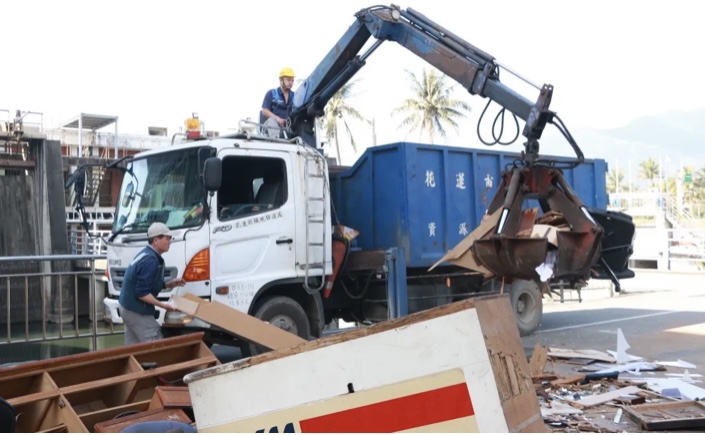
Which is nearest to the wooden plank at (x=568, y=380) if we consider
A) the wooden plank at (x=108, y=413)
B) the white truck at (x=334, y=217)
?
the white truck at (x=334, y=217)

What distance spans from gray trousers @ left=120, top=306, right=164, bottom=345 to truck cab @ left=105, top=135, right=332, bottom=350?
343 mm

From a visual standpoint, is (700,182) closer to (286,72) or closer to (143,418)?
(286,72)

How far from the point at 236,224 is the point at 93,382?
2515 millimetres

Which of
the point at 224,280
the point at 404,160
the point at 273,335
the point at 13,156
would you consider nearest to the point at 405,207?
the point at 404,160

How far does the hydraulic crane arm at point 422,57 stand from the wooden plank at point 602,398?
7.82ft

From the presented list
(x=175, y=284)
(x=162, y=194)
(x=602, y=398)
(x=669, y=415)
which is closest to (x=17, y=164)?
(x=162, y=194)

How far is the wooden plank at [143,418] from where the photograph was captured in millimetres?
4043

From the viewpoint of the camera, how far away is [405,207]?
8.34m

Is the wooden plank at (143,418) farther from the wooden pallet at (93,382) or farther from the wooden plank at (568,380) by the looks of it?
the wooden plank at (568,380)

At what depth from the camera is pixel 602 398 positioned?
6008 mm

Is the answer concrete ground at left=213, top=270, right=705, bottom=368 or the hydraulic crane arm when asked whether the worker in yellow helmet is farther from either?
concrete ground at left=213, top=270, right=705, bottom=368

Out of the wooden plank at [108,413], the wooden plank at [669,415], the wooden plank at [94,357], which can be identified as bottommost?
the wooden plank at [669,415]

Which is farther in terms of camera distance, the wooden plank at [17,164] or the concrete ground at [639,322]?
the wooden plank at [17,164]

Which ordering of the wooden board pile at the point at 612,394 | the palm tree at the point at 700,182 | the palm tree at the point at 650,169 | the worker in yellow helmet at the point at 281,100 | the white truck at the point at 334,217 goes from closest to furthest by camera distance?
the wooden board pile at the point at 612,394
the white truck at the point at 334,217
the worker in yellow helmet at the point at 281,100
the palm tree at the point at 700,182
the palm tree at the point at 650,169
